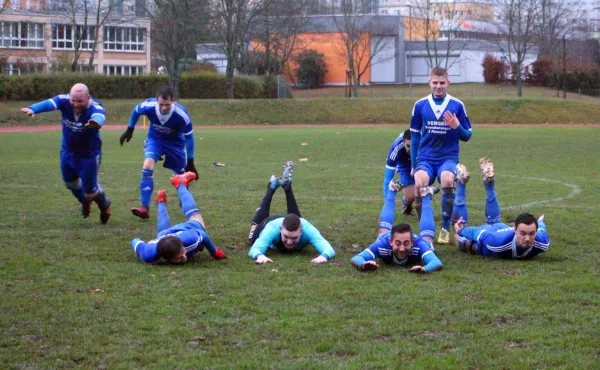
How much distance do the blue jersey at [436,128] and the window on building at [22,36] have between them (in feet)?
210

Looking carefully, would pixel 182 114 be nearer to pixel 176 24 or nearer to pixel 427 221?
pixel 427 221

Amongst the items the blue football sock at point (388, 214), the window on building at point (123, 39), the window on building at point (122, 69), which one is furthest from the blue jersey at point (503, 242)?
the window on building at point (122, 69)

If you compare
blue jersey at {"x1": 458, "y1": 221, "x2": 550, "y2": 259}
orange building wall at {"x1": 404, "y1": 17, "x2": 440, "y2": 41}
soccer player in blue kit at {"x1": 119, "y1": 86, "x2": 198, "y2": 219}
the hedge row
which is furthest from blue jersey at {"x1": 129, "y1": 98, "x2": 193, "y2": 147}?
orange building wall at {"x1": 404, "y1": 17, "x2": 440, "y2": 41}

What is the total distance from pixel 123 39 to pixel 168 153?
228 feet

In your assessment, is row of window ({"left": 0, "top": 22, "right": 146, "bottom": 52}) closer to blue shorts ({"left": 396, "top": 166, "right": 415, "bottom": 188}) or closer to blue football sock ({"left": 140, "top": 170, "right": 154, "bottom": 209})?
blue football sock ({"left": 140, "top": 170, "right": 154, "bottom": 209})

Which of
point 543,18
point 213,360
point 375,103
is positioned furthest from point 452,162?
point 543,18

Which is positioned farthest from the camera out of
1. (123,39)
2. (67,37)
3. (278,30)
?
(123,39)

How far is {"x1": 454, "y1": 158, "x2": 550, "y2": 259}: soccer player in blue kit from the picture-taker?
8.41m

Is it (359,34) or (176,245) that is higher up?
(359,34)

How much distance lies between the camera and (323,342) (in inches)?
229

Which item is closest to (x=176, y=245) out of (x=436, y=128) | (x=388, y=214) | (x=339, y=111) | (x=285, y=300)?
(x=285, y=300)

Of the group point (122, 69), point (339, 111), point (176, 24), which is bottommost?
point (339, 111)

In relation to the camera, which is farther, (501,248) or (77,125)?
(77,125)

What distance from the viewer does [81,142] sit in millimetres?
11133
